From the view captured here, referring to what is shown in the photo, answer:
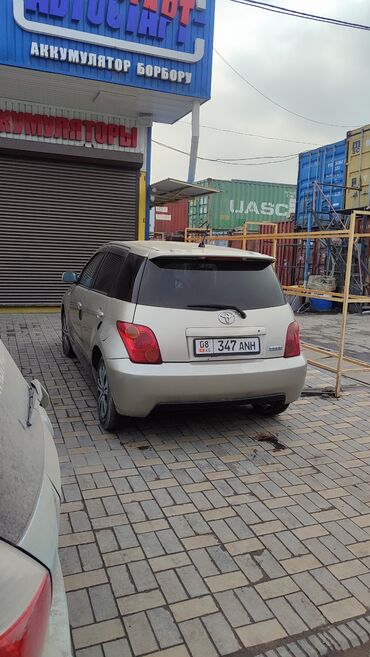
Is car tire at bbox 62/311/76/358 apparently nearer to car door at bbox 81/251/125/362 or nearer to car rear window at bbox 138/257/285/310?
car door at bbox 81/251/125/362

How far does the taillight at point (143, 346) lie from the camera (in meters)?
3.72

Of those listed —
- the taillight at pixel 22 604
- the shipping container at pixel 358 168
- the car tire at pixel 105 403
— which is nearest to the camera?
the taillight at pixel 22 604

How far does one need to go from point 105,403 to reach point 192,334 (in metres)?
1.04

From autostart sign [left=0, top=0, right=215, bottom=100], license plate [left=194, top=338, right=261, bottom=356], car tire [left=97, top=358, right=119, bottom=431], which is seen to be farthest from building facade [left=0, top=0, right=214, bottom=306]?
license plate [left=194, top=338, right=261, bottom=356]

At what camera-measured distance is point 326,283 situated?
13641mm

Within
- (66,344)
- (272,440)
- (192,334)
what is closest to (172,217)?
(66,344)

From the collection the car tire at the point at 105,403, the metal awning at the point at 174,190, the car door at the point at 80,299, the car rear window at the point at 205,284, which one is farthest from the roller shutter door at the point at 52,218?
the car rear window at the point at 205,284

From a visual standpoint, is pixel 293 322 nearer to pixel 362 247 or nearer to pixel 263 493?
pixel 263 493

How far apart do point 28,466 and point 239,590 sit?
150 cm

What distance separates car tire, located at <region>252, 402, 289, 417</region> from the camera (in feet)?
15.1

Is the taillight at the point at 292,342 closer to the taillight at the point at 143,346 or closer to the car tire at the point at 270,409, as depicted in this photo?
the car tire at the point at 270,409

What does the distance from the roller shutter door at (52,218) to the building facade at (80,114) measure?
0.8 inches

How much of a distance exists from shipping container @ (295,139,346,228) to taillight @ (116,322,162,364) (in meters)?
11.4

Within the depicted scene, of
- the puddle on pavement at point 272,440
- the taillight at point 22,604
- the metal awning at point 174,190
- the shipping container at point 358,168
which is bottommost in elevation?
the puddle on pavement at point 272,440
